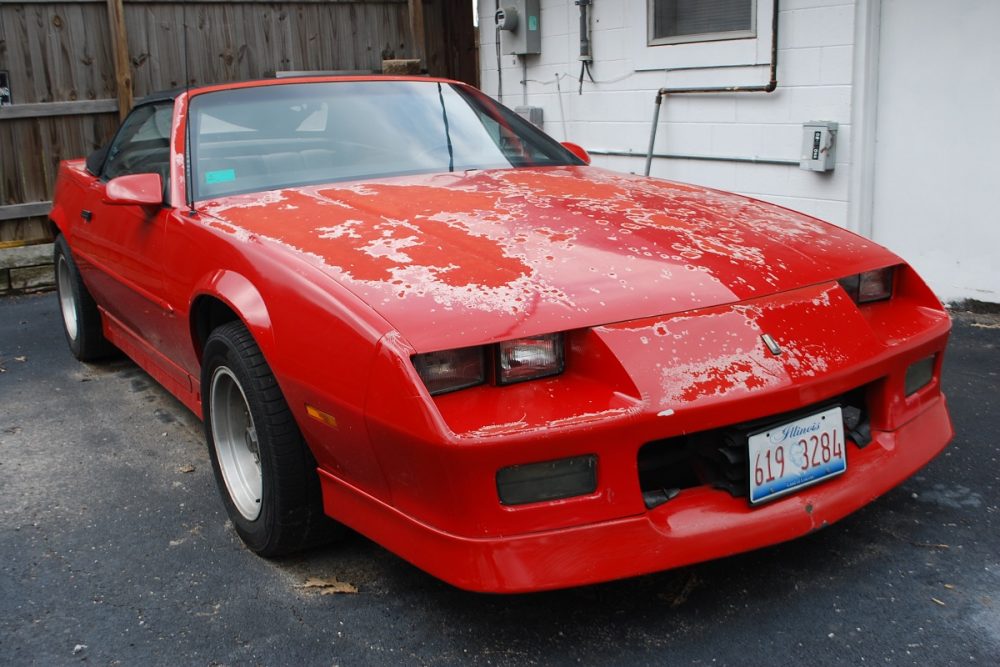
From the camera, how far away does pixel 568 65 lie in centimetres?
796

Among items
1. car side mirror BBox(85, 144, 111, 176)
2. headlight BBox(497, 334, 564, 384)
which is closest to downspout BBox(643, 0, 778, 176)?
car side mirror BBox(85, 144, 111, 176)

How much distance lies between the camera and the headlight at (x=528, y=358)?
2.28 meters

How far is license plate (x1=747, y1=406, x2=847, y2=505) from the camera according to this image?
2334mm

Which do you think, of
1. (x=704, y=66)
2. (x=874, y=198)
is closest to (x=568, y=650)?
(x=874, y=198)

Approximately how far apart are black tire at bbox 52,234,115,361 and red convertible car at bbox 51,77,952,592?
1762 millimetres

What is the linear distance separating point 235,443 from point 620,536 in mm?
1445

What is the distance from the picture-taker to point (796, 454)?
7.88 ft

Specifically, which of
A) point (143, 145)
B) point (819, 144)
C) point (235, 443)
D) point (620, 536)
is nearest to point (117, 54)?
point (143, 145)

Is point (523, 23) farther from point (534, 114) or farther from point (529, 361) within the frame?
point (529, 361)

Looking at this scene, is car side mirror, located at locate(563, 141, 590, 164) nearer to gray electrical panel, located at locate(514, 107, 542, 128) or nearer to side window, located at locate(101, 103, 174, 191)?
side window, located at locate(101, 103, 174, 191)

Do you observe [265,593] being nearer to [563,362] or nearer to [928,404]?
[563,362]

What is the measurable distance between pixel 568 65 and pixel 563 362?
20.0 feet

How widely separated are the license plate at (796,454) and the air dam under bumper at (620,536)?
0.12 feet

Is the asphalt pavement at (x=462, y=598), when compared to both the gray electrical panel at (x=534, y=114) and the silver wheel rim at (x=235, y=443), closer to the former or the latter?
the silver wheel rim at (x=235, y=443)
